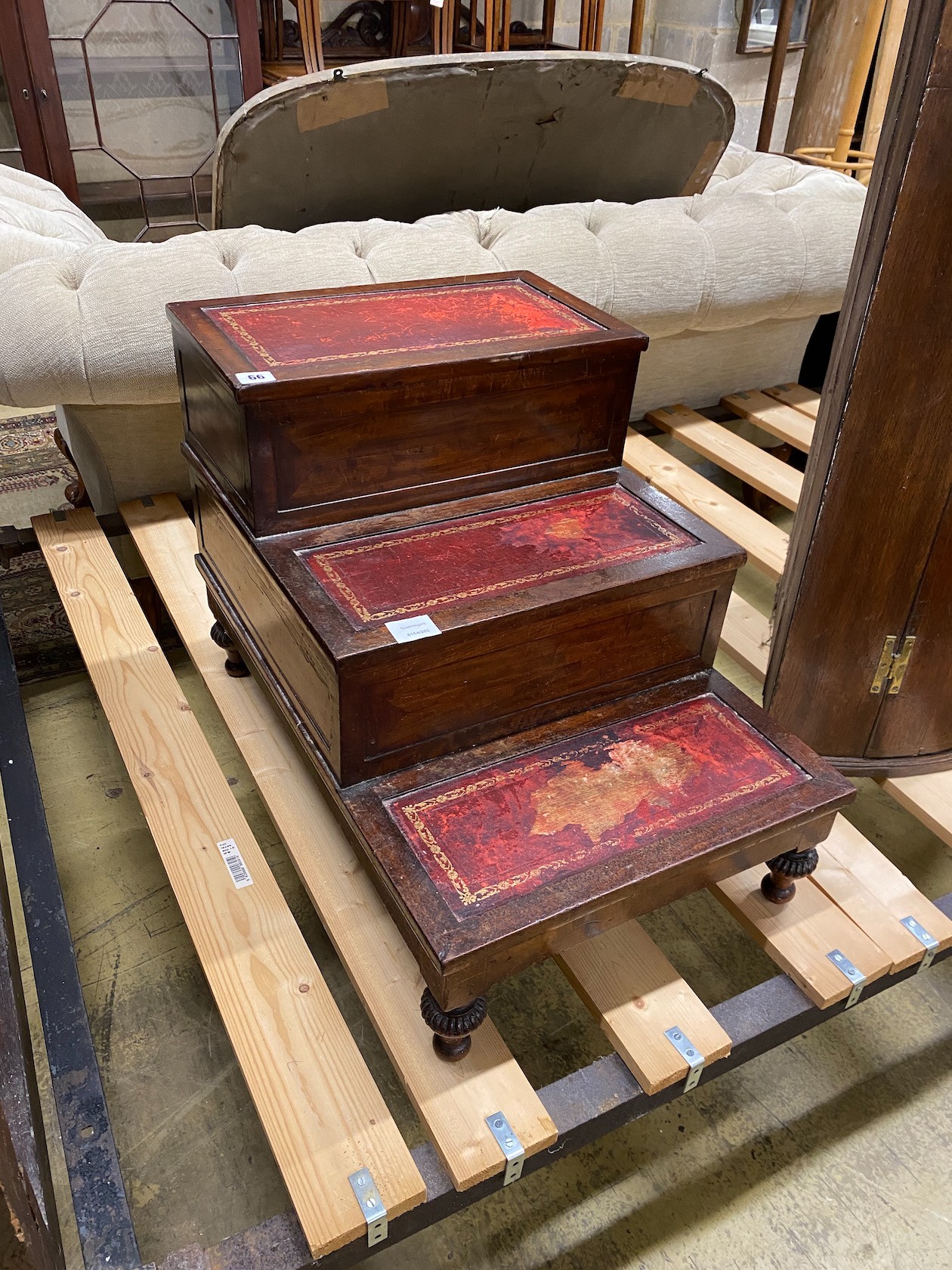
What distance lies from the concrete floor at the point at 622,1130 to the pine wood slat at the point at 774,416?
0.97m

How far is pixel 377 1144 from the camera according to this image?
33.4 inches

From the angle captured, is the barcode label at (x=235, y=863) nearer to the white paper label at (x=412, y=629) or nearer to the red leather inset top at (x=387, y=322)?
the white paper label at (x=412, y=629)

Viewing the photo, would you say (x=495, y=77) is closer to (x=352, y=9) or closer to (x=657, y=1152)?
(x=657, y=1152)

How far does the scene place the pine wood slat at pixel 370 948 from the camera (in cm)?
85

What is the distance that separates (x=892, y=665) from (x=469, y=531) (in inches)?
23.7

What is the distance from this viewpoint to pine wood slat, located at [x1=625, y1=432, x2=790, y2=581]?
5.49ft

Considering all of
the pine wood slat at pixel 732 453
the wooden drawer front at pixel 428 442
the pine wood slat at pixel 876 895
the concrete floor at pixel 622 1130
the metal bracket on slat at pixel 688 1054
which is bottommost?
the concrete floor at pixel 622 1130

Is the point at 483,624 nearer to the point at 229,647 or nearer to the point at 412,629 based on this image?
the point at 412,629

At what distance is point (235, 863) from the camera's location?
44.1 inches

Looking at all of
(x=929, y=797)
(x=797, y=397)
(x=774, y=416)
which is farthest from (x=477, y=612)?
(x=797, y=397)

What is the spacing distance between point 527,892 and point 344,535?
1.44ft

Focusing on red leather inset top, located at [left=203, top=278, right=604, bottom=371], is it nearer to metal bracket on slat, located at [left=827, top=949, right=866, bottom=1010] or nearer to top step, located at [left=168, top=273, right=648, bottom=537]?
top step, located at [left=168, top=273, right=648, bottom=537]

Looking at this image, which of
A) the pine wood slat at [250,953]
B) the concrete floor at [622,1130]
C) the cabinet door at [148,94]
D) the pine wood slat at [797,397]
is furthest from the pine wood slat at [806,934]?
the cabinet door at [148,94]

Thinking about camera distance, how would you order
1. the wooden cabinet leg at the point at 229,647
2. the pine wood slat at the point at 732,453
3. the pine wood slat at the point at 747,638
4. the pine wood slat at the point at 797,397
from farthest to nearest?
the pine wood slat at the point at 797,397 < the pine wood slat at the point at 732,453 < the pine wood slat at the point at 747,638 < the wooden cabinet leg at the point at 229,647
